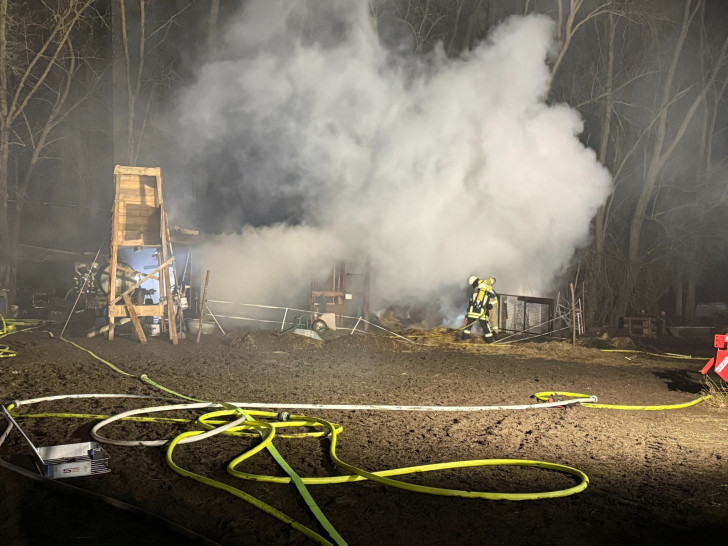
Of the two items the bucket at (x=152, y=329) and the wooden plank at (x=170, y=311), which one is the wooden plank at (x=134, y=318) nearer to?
the wooden plank at (x=170, y=311)

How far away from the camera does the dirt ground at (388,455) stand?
14.4ft

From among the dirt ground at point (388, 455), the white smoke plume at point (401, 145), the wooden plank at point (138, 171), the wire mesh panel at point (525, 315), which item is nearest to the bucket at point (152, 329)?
the dirt ground at point (388, 455)

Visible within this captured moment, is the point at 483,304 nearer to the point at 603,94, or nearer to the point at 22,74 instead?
the point at 603,94

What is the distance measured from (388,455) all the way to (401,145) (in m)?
11.0

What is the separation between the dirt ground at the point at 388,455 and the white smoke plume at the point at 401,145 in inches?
217

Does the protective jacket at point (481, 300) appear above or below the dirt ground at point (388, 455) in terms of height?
above

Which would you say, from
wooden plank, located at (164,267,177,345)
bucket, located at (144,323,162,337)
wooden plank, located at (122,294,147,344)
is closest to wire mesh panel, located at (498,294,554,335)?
wooden plank, located at (164,267,177,345)

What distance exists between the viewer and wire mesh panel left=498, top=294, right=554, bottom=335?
1752cm

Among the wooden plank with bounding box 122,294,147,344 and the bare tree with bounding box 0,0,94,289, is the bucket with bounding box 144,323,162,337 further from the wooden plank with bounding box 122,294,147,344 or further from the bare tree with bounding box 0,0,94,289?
the bare tree with bounding box 0,0,94,289

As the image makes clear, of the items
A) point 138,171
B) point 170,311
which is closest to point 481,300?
point 170,311

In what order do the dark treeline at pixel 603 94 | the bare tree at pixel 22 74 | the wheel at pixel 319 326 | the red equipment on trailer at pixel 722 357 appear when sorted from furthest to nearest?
1. the dark treeline at pixel 603 94
2. the bare tree at pixel 22 74
3. the wheel at pixel 319 326
4. the red equipment on trailer at pixel 722 357

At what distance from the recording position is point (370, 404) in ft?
27.4

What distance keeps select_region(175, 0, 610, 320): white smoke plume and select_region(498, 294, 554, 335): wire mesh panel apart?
4.10 ft

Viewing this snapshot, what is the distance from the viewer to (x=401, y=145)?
15734mm
